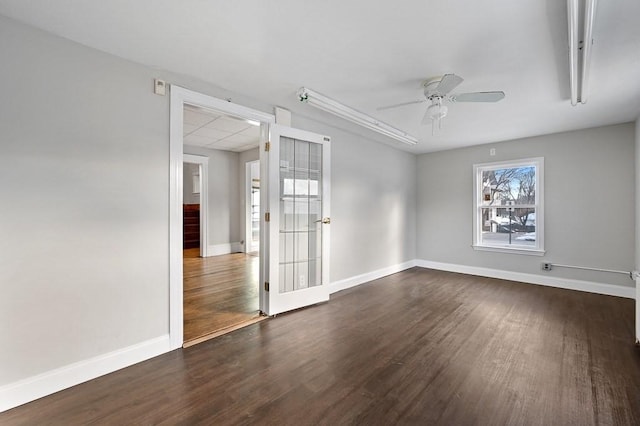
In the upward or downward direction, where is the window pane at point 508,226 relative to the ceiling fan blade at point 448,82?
downward

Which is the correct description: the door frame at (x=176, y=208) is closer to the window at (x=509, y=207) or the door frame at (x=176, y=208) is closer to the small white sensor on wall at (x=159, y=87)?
the small white sensor on wall at (x=159, y=87)

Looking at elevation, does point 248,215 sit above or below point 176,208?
below

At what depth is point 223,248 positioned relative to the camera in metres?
7.18

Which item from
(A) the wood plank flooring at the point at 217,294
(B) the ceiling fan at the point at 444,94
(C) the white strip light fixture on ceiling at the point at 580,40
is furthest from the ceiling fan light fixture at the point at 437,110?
(A) the wood plank flooring at the point at 217,294

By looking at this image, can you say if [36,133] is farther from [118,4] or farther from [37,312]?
[37,312]


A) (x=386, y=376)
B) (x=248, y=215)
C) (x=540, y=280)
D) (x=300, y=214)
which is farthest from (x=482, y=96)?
(x=248, y=215)

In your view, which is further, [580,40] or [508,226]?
[508,226]

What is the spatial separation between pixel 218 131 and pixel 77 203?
3.49m

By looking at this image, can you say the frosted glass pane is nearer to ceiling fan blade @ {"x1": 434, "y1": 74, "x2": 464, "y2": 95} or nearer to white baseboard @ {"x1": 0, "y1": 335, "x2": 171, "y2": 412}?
white baseboard @ {"x1": 0, "y1": 335, "x2": 171, "y2": 412}

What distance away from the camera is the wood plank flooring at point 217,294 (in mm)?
3033

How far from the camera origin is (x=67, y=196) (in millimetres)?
2033

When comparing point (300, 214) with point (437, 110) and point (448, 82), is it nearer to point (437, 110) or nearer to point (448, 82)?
point (437, 110)

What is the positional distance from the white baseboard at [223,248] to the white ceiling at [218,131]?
2401mm

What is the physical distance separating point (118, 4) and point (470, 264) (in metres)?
6.02
